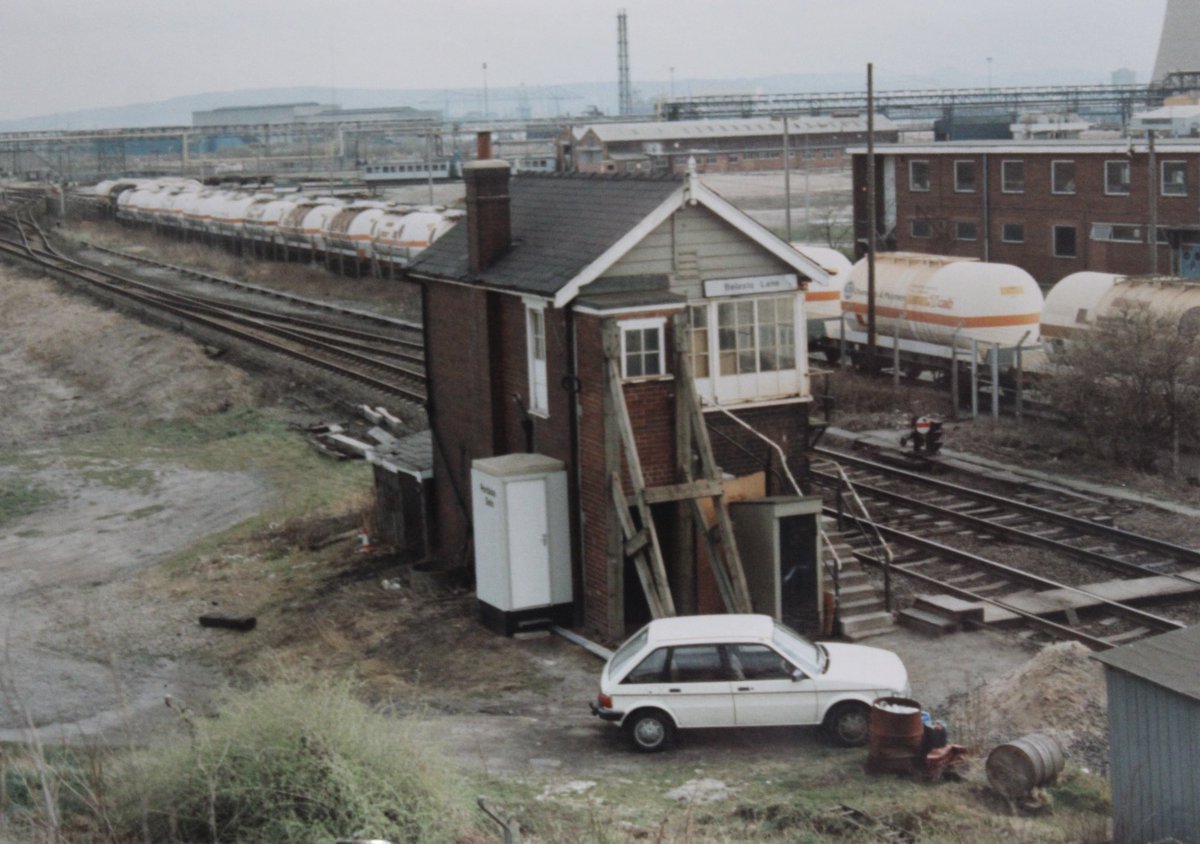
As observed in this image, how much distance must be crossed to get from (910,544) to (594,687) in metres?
7.67

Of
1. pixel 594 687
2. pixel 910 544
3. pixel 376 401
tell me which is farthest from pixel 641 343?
pixel 376 401

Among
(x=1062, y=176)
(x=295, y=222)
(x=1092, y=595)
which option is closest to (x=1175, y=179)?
(x=1062, y=176)

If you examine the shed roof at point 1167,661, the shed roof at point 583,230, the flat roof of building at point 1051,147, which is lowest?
the shed roof at point 1167,661

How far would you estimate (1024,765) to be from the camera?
13.9 metres

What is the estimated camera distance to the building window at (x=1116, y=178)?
51.2m

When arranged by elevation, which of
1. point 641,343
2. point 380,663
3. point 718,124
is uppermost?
point 718,124

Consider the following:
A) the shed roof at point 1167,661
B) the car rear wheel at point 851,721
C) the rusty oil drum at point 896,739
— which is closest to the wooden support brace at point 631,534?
the car rear wheel at point 851,721

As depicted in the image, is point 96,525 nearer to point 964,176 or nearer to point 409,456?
point 409,456

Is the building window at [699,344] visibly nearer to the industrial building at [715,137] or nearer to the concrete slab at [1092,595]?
the concrete slab at [1092,595]

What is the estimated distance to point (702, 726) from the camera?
16281 millimetres

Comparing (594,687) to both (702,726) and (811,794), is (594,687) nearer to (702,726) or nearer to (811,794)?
(702,726)

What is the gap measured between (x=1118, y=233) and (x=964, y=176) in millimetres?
7631

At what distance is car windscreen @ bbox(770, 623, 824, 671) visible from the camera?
16297 mm

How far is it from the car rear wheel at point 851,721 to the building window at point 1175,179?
127 feet
